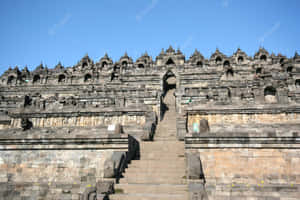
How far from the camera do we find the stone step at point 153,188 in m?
9.61

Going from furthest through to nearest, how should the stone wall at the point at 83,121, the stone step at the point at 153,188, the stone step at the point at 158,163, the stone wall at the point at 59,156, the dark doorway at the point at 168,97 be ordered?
the dark doorway at the point at 168,97 < the stone wall at the point at 83,121 < the stone wall at the point at 59,156 < the stone step at the point at 158,163 < the stone step at the point at 153,188

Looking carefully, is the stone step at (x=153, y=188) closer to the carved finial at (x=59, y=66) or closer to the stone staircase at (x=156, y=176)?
the stone staircase at (x=156, y=176)

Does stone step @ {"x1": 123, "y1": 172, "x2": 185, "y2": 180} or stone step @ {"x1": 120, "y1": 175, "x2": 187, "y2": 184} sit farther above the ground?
stone step @ {"x1": 123, "y1": 172, "x2": 185, "y2": 180}

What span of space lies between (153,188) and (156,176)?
117cm

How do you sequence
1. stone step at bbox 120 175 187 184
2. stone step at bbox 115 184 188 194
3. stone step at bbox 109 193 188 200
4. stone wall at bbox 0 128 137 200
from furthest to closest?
→ 1. stone wall at bbox 0 128 137 200
2. stone step at bbox 120 175 187 184
3. stone step at bbox 115 184 188 194
4. stone step at bbox 109 193 188 200

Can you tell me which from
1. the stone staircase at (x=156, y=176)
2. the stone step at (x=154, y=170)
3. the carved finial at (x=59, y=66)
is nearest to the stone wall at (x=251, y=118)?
the stone staircase at (x=156, y=176)

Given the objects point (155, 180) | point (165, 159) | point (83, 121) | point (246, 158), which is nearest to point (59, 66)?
point (83, 121)

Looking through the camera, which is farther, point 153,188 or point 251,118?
point 251,118

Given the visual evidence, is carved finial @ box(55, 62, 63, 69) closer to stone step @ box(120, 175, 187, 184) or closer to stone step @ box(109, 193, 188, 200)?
stone step @ box(120, 175, 187, 184)

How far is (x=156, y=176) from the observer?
10961mm

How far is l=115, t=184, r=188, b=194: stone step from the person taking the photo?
961 cm

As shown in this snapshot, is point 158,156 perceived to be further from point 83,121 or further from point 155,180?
point 83,121

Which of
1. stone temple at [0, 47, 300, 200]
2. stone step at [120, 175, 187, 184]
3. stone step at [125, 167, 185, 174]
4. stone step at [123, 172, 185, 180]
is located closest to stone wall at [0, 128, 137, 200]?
stone temple at [0, 47, 300, 200]

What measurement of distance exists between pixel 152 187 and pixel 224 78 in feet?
105
